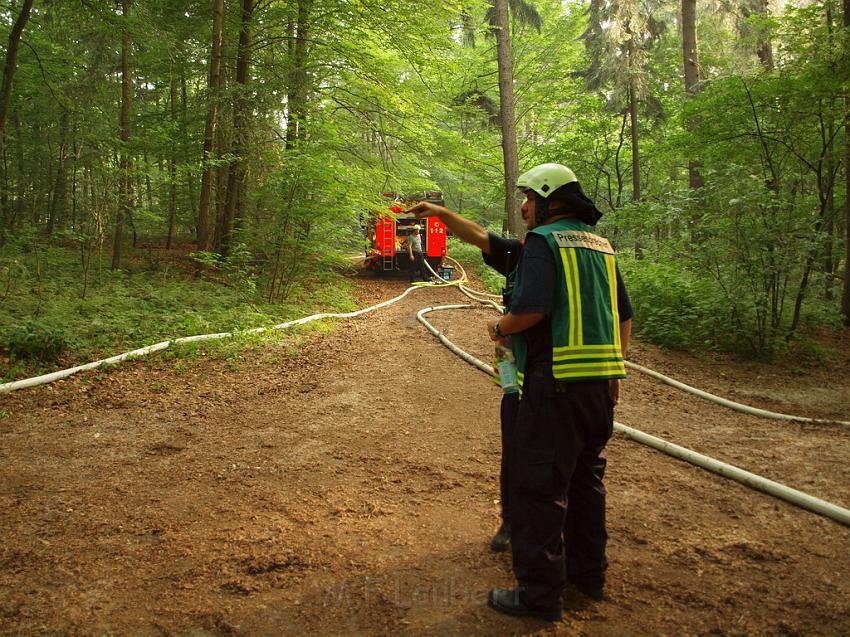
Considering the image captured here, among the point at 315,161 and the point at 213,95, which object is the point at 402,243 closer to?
the point at 315,161

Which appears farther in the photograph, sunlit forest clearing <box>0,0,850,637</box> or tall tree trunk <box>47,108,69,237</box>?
tall tree trunk <box>47,108,69,237</box>

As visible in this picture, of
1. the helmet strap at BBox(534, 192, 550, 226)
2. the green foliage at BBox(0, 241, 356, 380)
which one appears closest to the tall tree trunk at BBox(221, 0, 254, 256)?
the green foliage at BBox(0, 241, 356, 380)

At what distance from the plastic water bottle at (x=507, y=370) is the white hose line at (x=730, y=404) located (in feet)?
14.4

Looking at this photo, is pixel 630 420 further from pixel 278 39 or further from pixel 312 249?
pixel 278 39

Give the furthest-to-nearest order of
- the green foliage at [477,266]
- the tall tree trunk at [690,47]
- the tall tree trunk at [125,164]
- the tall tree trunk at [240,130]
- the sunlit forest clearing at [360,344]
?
1. the green foliage at [477,266]
2. the tall tree trunk at [690,47]
3. the tall tree trunk at [240,130]
4. the tall tree trunk at [125,164]
5. the sunlit forest clearing at [360,344]

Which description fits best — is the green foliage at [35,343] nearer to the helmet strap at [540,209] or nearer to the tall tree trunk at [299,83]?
the tall tree trunk at [299,83]

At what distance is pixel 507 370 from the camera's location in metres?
2.59

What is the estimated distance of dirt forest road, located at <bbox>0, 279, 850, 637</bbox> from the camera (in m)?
2.25

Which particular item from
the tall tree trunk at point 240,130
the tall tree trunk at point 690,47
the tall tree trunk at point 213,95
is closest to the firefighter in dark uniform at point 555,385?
the tall tree trunk at point 213,95

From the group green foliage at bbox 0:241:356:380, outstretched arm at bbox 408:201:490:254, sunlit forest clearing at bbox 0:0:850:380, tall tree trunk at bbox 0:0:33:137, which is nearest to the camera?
outstretched arm at bbox 408:201:490:254

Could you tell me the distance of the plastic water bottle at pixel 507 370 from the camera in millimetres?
2561

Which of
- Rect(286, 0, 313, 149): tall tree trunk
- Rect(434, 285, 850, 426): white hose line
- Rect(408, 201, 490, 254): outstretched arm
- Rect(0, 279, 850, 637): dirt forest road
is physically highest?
Rect(286, 0, 313, 149): tall tree trunk

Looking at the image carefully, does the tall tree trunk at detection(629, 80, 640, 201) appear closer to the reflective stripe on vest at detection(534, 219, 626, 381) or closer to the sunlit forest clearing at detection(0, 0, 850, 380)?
the sunlit forest clearing at detection(0, 0, 850, 380)

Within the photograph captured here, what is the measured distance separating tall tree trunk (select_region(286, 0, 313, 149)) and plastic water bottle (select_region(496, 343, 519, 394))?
867cm
